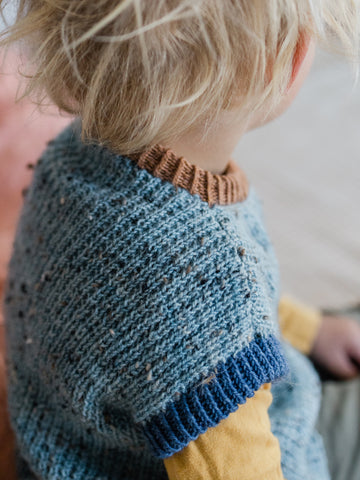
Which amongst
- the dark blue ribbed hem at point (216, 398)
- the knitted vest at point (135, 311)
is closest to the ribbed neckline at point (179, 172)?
the knitted vest at point (135, 311)

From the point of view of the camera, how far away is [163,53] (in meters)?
0.42

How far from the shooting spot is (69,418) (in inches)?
21.4

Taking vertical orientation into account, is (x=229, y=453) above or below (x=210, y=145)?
below

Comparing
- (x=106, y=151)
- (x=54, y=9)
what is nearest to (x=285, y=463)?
(x=106, y=151)

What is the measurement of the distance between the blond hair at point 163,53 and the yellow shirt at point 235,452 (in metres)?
0.28

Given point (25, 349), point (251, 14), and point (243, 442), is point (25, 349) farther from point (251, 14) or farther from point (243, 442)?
point (251, 14)

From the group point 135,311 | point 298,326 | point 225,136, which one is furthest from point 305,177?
point 135,311

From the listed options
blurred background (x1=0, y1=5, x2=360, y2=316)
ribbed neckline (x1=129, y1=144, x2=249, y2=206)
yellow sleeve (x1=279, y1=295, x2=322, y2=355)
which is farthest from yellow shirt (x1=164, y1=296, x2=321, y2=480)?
blurred background (x1=0, y1=5, x2=360, y2=316)

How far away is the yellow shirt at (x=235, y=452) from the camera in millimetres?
471

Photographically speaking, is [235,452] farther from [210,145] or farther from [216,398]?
[210,145]

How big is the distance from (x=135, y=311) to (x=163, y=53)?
23cm

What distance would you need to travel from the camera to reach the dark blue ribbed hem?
46cm

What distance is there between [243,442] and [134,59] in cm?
36

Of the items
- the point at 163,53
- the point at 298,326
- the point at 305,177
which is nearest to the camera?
the point at 163,53
